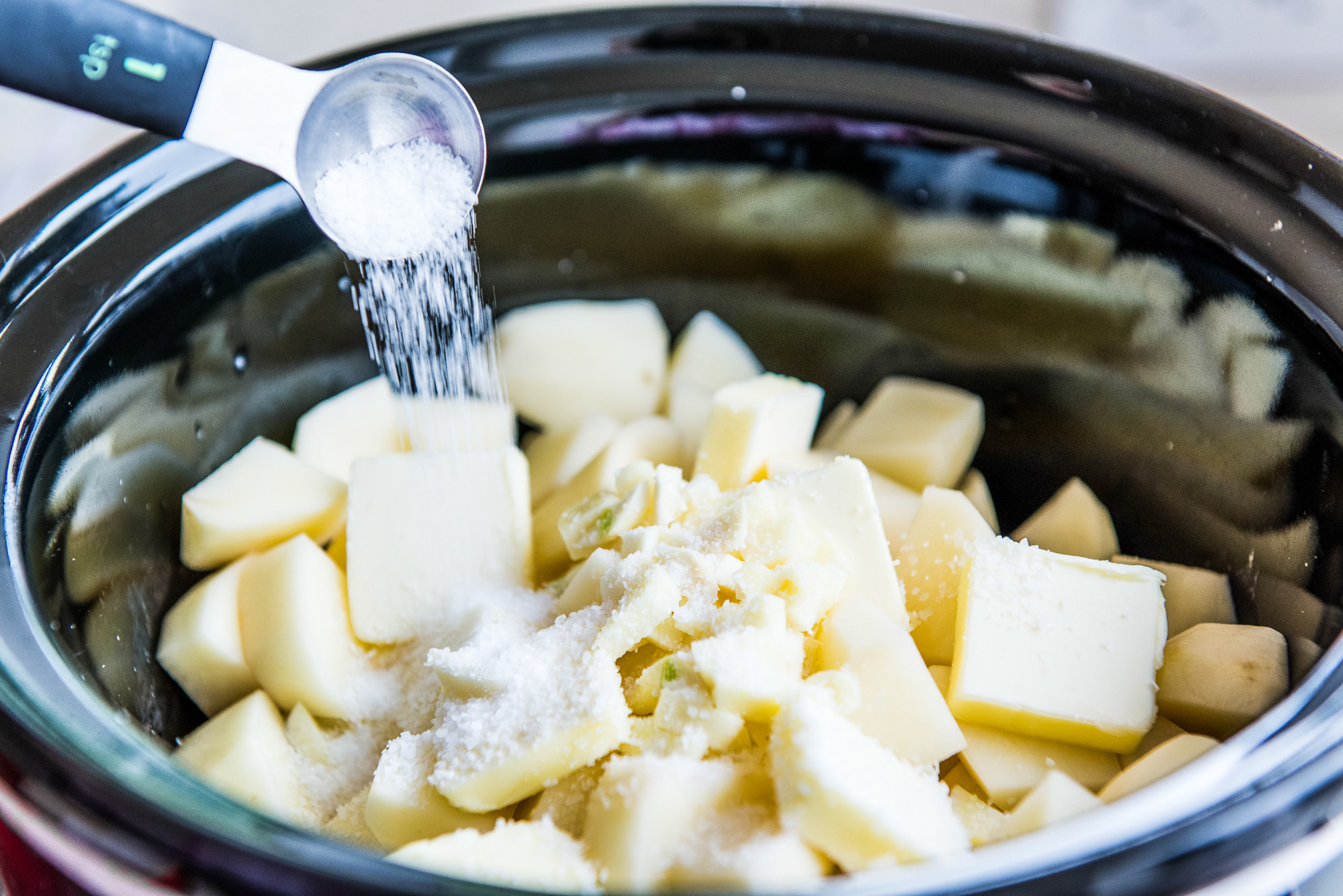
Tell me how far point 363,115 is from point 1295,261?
2.09 ft

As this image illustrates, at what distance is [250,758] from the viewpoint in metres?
0.70

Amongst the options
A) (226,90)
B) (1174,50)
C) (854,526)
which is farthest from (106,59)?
(1174,50)

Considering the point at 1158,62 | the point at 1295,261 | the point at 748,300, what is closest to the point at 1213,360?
the point at 1295,261

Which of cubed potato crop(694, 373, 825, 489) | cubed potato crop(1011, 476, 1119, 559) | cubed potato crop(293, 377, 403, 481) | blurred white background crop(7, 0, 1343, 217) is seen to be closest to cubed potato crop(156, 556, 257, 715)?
cubed potato crop(293, 377, 403, 481)

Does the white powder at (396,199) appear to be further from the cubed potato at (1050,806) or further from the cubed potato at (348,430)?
the cubed potato at (1050,806)

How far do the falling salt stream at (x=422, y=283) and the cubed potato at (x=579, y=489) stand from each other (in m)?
0.09

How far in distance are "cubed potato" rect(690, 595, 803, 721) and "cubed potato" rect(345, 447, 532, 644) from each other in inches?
9.9

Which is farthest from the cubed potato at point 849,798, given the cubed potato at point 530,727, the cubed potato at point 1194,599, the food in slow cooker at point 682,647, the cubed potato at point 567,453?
the cubed potato at point 567,453

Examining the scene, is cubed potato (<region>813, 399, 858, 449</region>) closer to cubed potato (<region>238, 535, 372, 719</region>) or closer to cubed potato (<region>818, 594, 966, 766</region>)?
cubed potato (<region>818, 594, 966, 766</region>)

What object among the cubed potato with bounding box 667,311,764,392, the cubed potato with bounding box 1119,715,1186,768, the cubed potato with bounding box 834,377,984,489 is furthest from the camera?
the cubed potato with bounding box 667,311,764,392

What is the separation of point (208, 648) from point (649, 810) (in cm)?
39

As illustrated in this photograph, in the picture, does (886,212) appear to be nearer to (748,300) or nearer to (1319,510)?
(748,300)

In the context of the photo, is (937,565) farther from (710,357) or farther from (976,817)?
(710,357)

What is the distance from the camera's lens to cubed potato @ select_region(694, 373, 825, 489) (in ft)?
2.79
